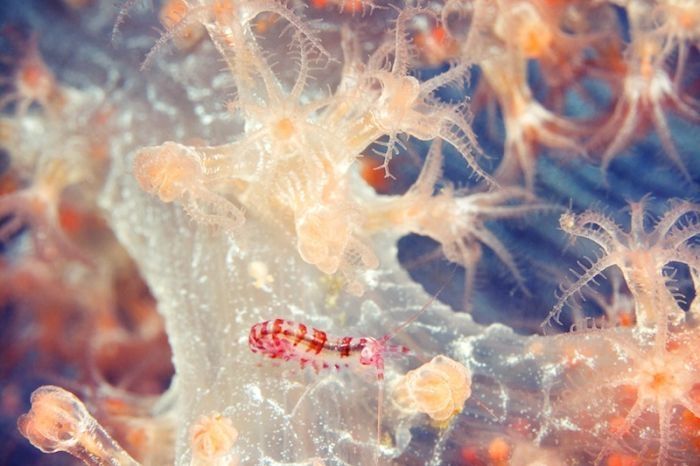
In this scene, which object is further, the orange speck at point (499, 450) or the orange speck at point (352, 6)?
the orange speck at point (352, 6)

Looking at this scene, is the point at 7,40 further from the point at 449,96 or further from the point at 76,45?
the point at 449,96

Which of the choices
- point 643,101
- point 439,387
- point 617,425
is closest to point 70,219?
point 439,387

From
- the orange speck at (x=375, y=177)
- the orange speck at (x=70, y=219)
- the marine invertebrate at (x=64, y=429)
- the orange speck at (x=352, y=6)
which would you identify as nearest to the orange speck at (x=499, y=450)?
the orange speck at (x=375, y=177)

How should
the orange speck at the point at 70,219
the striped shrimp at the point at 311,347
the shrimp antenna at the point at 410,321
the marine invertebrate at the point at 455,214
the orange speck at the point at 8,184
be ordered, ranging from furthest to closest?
the orange speck at the point at 70,219
the orange speck at the point at 8,184
the marine invertebrate at the point at 455,214
the shrimp antenna at the point at 410,321
the striped shrimp at the point at 311,347

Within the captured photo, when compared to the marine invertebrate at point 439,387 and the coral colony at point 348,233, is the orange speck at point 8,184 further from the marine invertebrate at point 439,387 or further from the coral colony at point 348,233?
the marine invertebrate at point 439,387

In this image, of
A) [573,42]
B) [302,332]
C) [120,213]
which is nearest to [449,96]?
[573,42]

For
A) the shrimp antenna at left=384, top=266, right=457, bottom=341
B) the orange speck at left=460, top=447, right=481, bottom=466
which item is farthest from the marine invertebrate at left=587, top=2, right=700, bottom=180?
the orange speck at left=460, top=447, right=481, bottom=466
